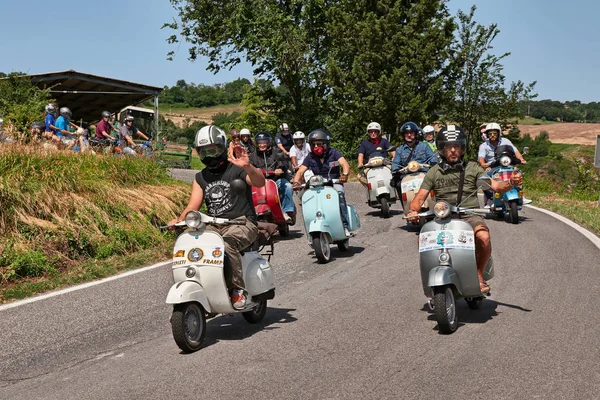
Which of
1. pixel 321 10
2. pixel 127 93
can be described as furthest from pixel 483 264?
pixel 321 10

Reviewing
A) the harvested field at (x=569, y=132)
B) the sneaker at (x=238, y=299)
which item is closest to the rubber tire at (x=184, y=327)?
the sneaker at (x=238, y=299)

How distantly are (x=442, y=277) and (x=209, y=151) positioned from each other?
2526 mm

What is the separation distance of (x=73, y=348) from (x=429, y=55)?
34.5 meters

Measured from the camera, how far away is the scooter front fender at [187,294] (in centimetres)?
678

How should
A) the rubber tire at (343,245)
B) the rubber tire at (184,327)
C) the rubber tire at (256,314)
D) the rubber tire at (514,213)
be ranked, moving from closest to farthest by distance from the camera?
the rubber tire at (184,327)
the rubber tire at (256,314)
the rubber tire at (343,245)
the rubber tire at (514,213)

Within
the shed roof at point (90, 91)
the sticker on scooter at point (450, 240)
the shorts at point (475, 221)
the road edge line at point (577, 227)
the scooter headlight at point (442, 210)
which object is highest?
the shed roof at point (90, 91)

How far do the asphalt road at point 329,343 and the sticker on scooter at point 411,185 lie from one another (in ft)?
12.8

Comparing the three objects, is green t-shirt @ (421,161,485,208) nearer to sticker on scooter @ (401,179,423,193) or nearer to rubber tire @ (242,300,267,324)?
rubber tire @ (242,300,267,324)

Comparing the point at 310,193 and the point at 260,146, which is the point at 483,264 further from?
the point at 260,146

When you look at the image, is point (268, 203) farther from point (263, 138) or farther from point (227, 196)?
point (227, 196)

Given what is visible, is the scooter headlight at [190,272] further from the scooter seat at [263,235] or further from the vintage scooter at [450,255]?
the vintage scooter at [450,255]

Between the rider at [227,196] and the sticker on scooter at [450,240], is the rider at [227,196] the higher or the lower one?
the higher one

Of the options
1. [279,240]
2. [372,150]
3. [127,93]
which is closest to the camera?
[279,240]

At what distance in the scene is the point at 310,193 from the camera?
489 inches
